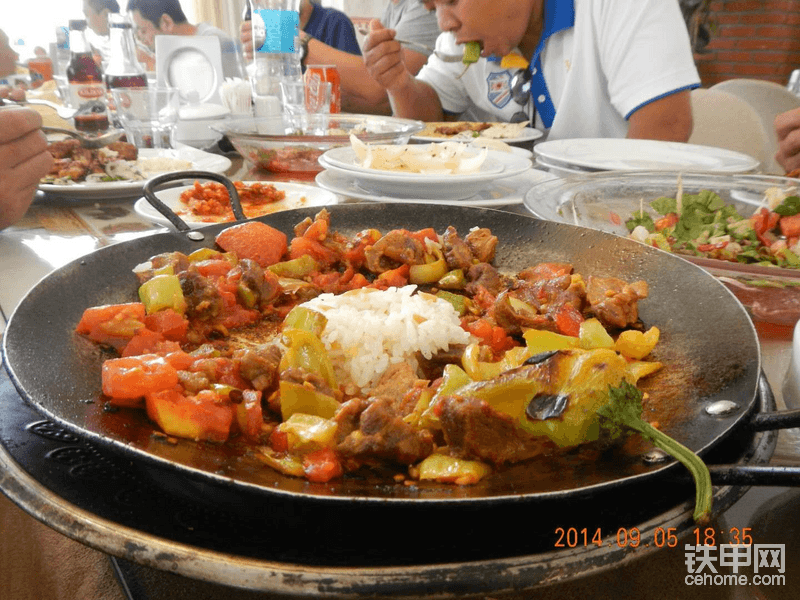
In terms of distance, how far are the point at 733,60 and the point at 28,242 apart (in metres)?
9.42

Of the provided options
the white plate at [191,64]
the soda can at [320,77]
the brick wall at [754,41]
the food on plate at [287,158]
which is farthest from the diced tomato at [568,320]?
the brick wall at [754,41]

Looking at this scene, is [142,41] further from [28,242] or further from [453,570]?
[453,570]

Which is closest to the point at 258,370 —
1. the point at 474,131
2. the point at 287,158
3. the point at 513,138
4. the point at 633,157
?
the point at 287,158

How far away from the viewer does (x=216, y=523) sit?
28.2 inches

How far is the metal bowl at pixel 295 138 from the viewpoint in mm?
2584

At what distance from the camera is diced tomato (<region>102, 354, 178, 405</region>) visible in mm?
901

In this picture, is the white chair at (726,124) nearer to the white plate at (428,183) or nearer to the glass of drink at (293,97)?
the white plate at (428,183)

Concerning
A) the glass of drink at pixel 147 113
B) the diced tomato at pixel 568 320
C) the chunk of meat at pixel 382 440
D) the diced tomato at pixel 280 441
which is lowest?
the diced tomato at pixel 568 320

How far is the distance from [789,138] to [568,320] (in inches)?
72.1

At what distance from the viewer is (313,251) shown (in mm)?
1608

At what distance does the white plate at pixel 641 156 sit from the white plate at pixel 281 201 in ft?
3.33

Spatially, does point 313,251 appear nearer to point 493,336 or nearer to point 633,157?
point 493,336

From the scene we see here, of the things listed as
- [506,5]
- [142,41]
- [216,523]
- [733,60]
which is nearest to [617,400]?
[216,523]

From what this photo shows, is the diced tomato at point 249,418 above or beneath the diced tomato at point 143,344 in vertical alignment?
beneath
